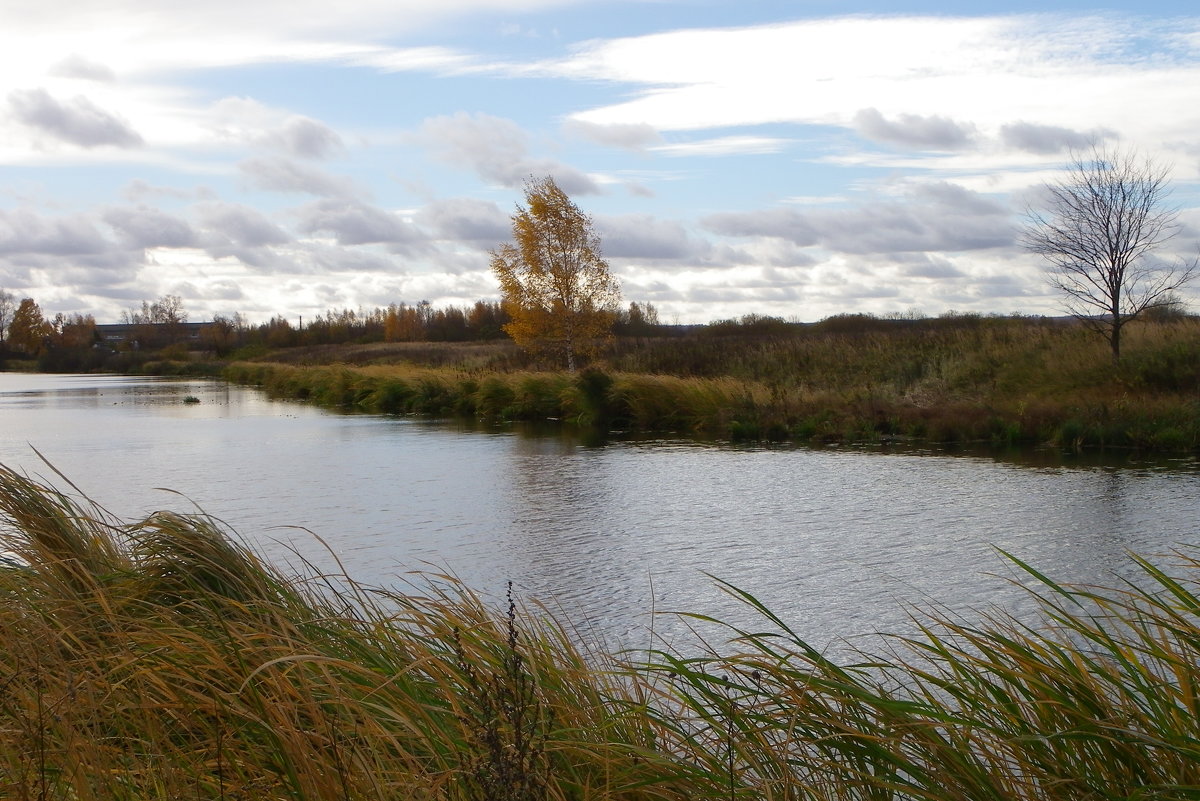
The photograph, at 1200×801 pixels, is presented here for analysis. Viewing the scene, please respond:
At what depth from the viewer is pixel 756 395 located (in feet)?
71.7

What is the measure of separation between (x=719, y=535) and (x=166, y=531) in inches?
241

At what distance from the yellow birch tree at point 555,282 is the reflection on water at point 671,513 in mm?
14602

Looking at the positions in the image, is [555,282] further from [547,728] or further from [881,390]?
[547,728]

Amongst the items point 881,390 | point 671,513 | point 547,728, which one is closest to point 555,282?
point 881,390

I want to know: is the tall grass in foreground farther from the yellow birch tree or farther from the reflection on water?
the yellow birch tree

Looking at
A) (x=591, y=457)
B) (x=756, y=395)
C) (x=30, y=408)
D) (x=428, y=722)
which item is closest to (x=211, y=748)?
(x=428, y=722)

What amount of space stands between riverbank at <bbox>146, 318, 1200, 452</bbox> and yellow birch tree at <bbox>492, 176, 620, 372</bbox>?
2202 millimetres

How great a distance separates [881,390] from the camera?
2270 cm

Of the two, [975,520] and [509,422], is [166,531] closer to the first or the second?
[975,520]

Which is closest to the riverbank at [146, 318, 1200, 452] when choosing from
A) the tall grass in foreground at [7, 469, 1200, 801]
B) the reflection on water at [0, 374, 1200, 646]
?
the reflection on water at [0, 374, 1200, 646]

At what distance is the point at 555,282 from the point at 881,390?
15147mm

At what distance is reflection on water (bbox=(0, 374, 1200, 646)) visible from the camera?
7957mm

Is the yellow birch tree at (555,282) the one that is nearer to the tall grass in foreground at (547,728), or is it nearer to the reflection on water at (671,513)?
the reflection on water at (671,513)

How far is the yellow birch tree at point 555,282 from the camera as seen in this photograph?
114 ft
